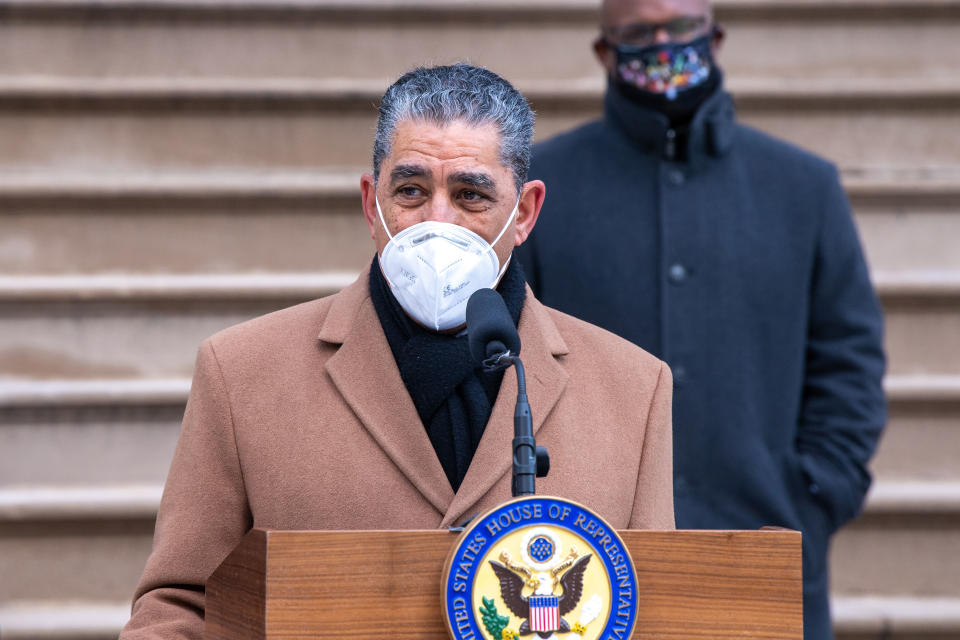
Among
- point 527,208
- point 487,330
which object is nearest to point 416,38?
point 527,208

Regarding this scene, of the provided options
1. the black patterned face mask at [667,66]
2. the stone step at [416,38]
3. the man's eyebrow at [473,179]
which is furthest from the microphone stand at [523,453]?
the stone step at [416,38]

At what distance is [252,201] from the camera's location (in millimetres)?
5020

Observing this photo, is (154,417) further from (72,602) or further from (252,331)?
(252,331)

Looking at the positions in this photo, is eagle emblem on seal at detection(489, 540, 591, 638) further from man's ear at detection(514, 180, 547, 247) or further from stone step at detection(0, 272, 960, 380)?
stone step at detection(0, 272, 960, 380)

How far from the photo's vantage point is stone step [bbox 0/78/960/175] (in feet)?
16.9

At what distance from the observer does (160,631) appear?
7.05 ft

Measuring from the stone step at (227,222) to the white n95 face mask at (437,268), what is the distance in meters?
2.59

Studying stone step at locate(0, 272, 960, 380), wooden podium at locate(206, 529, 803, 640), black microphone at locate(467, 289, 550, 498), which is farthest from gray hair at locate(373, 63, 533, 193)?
stone step at locate(0, 272, 960, 380)

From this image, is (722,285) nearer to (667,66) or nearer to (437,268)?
(667,66)

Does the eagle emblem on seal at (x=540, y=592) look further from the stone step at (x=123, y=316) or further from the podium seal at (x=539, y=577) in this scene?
the stone step at (x=123, y=316)

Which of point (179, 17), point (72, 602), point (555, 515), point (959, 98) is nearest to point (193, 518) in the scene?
point (555, 515)

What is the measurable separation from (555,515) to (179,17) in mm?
4035

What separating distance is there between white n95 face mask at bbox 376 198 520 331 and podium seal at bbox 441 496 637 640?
690mm

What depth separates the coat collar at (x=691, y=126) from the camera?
380 cm
